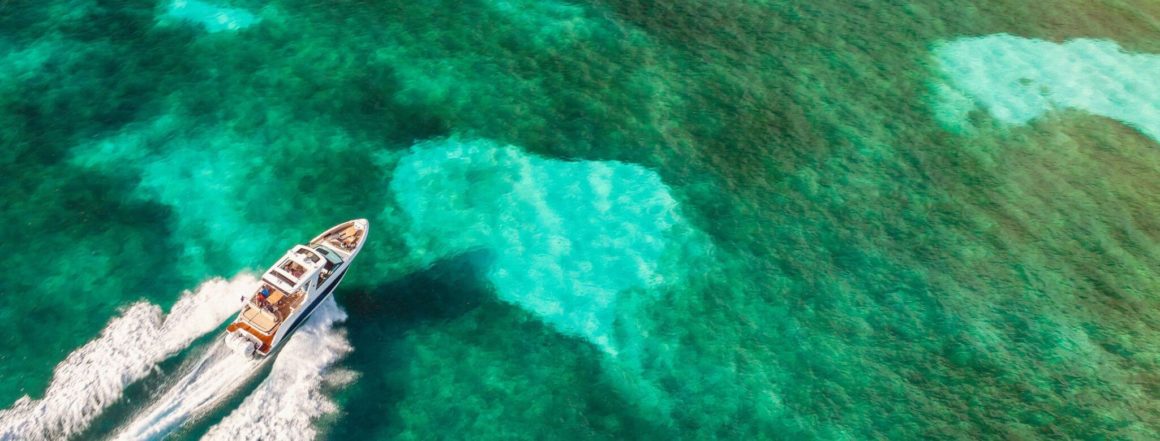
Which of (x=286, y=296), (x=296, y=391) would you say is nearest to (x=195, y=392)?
(x=296, y=391)

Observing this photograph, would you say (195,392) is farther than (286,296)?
No

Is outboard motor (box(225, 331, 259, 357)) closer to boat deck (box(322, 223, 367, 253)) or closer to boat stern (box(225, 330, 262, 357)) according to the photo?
boat stern (box(225, 330, 262, 357))

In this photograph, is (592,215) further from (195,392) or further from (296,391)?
(195,392)

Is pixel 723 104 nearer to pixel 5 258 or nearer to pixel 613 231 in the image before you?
pixel 613 231

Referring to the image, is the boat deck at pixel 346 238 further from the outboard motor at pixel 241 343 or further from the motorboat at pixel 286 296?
the outboard motor at pixel 241 343

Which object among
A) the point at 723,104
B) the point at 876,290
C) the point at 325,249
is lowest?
the point at 325,249

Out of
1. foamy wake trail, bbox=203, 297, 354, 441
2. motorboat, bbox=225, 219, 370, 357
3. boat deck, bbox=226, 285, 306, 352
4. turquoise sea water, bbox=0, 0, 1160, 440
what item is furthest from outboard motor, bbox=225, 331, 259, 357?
foamy wake trail, bbox=203, 297, 354, 441

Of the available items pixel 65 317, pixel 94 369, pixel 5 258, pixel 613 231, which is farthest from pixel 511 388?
pixel 5 258
